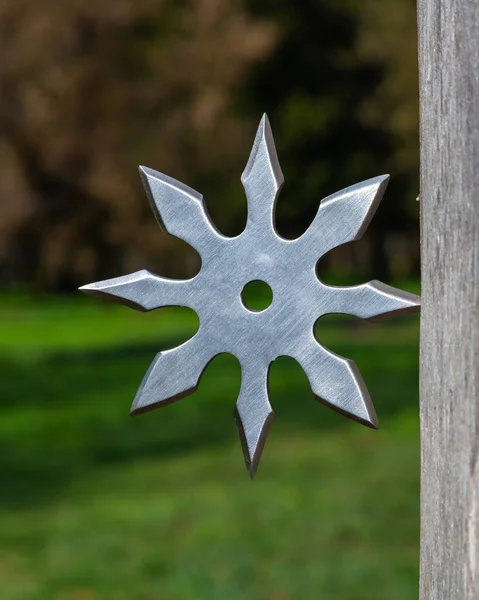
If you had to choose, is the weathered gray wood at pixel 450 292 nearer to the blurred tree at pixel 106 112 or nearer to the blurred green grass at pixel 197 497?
the blurred green grass at pixel 197 497

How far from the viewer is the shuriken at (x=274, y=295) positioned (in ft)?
4.57

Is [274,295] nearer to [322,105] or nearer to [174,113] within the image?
[174,113]

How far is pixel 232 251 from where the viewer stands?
1.44 metres

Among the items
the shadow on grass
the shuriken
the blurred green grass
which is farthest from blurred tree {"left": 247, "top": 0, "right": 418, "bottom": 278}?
the shuriken

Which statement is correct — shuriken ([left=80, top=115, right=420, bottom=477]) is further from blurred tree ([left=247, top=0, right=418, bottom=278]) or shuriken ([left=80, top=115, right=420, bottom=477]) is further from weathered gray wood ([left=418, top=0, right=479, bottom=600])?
blurred tree ([left=247, top=0, right=418, bottom=278])

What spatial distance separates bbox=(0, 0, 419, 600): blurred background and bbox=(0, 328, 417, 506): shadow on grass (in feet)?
0.17

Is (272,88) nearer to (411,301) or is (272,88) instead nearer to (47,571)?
(47,571)

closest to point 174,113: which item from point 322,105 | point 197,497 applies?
point 322,105

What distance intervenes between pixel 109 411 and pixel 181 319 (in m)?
12.5

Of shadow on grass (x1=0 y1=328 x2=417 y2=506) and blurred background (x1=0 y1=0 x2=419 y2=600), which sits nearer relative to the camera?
blurred background (x1=0 y1=0 x2=419 y2=600)

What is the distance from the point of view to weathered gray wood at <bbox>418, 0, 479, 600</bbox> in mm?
1318

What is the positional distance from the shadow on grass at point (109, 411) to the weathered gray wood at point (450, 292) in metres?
7.00

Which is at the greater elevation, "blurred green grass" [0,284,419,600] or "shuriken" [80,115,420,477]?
"blurred green grass" [0,284,419,600]

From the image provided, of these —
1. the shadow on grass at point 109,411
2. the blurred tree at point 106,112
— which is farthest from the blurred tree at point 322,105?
the shadow on grass at point 109,411
